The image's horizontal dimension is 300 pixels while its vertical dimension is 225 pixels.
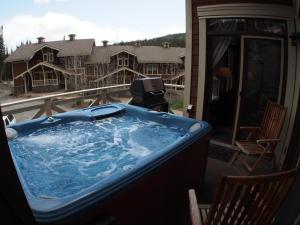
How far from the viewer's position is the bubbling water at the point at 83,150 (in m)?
2.68

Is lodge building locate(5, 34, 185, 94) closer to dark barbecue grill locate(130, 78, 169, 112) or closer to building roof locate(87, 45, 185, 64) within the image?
building roof locate(87, 45, 185, 64)

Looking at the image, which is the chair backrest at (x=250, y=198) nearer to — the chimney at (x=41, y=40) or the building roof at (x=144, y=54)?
the building roof at (x=144, y=54)

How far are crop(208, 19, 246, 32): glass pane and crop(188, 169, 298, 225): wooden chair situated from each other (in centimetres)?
307

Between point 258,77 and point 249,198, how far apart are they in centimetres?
304

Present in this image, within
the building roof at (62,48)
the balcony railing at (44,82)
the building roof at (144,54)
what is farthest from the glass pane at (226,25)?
the balcony railing at (44,82)

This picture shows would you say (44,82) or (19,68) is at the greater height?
(19,68)

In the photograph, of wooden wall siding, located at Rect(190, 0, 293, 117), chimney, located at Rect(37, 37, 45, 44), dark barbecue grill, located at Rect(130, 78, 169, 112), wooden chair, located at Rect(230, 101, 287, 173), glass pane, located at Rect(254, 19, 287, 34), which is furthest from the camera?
chimney, located at Rect(37, 37, 45, 44)

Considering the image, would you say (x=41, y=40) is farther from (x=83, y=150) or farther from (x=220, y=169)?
(x=220, y=169)

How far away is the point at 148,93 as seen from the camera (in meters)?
4.84

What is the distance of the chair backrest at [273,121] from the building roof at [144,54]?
14.9 meters

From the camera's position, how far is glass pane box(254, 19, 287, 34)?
12.1 ft

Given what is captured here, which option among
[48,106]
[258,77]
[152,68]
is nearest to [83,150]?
[48,106]

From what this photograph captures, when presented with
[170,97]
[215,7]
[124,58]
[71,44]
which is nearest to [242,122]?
[215,7]

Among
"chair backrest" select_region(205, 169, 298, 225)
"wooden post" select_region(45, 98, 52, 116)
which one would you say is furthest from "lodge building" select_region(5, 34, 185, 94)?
"chair backrest" select_region(205, 169, 298, 225)
